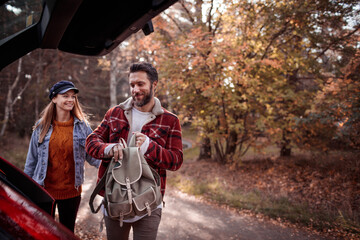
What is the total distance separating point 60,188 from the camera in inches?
113

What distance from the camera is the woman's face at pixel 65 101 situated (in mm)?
3000

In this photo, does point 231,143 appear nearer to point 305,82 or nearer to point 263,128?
point 263,128

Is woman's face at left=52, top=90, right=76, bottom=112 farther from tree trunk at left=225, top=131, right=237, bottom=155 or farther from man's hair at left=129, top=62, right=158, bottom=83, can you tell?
tree trunk at left=225, top=131, right=237, bottom=155

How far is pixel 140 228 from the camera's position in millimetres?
2029

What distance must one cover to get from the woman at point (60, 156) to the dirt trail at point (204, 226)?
1884 mm

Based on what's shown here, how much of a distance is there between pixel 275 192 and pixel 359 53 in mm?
4307

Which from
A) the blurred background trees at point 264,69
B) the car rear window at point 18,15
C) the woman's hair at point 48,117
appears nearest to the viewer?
the car rear window at point 18,15

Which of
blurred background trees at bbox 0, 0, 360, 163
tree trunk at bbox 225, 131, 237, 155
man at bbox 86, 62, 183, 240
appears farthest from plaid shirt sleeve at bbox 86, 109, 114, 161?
tree trunk at bbox 225, 131, 237, 155

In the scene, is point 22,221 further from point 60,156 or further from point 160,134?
point 60,156

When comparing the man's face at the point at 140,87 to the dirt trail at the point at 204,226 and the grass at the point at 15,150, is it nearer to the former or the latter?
the dirt trail at the point at 204,226

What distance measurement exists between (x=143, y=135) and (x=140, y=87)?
492 mm

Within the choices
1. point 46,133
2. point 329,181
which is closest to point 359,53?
point 329,181

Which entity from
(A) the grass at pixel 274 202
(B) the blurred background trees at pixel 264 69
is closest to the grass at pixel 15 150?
(A) the grass at pixel 274 202

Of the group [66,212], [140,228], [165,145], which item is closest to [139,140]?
[165,145]
